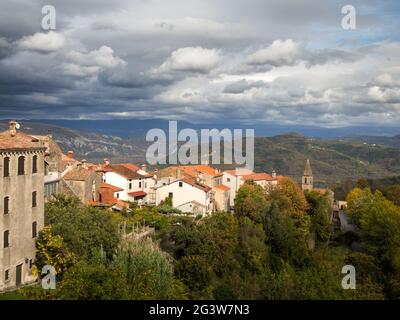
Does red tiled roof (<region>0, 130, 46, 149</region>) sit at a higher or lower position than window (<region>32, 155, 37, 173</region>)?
higher

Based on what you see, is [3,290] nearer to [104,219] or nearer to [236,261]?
[104,219]

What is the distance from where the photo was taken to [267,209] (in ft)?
190

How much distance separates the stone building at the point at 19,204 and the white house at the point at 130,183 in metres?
29.4

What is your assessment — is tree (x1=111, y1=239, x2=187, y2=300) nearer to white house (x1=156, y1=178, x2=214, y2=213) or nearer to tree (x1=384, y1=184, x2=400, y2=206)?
white house (x1=156, y1=178, x2=214, y2=213)

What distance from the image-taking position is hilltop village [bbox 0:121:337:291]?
100 ft

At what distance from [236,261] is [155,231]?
1051 cm

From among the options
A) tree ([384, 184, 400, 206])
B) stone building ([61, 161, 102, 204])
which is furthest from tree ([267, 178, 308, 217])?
stone building ([61, 161, 102, 204])

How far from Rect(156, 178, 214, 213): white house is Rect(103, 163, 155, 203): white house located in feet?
7.58

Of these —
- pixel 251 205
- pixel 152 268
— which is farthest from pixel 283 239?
pixel 152 268

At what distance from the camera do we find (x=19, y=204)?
3170 cm

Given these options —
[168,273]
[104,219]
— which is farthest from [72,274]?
[104,219]

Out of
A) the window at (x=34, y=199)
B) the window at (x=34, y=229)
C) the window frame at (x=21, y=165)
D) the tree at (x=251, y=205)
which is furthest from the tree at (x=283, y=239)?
the window frame at (x=21, y=165)

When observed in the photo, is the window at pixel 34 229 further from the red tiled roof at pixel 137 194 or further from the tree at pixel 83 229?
the red tiled roof at pixel 137 194

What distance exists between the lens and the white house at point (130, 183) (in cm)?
6512
